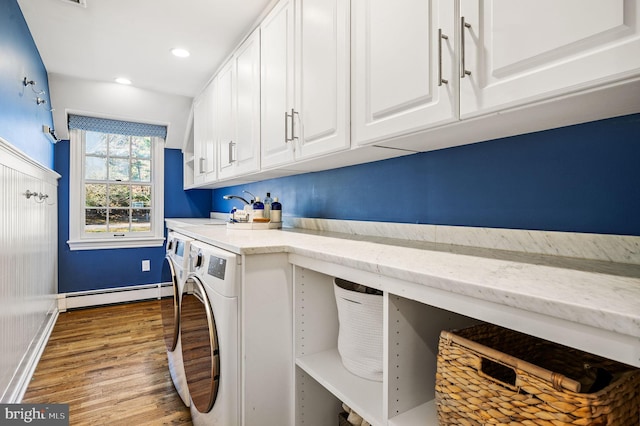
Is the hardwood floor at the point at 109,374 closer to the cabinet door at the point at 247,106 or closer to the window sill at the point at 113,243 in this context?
the window sill at the point at 113,243

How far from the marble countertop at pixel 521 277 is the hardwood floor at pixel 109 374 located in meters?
1.48

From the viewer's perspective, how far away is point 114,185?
151 inches

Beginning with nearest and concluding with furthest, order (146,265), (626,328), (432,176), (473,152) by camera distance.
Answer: (626,328)
(473,152)
(432,176)
(146,265)

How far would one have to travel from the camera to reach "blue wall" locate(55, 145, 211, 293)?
353cm

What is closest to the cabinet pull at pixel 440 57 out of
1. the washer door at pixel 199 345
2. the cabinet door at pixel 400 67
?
the cabinet door at pixel 400 67

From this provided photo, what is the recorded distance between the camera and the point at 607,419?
1.76 ft

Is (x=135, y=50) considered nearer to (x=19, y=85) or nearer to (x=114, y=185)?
(x=19, y=85)

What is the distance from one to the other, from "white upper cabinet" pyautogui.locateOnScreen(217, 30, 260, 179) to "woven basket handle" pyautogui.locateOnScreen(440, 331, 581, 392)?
165 centimetres

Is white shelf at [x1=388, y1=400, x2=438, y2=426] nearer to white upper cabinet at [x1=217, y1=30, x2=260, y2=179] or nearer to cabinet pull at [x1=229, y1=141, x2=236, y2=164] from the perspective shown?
white upper cabinet at [x1=217, y1=30, x2=260, y2=179]

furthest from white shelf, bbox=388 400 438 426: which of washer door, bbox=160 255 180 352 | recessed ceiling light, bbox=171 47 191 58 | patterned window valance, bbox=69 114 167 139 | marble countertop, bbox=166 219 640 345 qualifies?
patterned window valance, bbox=69 114 167 139

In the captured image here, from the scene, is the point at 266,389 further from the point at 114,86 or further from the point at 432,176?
the point at 114,86

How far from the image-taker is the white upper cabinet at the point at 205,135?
2.95 metres

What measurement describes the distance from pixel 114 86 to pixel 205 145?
4.19ft

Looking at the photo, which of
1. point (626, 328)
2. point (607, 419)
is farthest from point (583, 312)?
point (607, 419)
